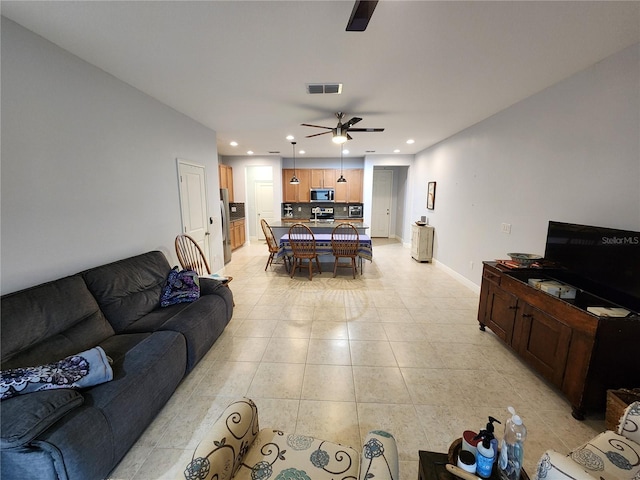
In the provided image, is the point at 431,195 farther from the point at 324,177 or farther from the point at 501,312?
the point at 501,312

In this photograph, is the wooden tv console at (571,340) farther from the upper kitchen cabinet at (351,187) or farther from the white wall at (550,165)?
the upper kitchen cabinet at (351,187)

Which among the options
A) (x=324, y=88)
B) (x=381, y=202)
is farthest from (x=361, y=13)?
(x=381, y=202)

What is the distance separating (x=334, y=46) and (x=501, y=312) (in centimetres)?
287

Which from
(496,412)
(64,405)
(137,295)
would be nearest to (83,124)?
(137,295)

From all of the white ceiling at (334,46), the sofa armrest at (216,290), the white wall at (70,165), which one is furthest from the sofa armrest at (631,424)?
the white wall at (70,165)

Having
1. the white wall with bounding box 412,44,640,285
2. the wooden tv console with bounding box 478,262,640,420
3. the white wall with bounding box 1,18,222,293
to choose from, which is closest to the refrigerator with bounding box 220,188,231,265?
the white wall with bounding box 1,18,222,293

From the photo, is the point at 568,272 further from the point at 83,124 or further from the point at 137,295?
the point at 83,124

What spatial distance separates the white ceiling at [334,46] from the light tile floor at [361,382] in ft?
8.64

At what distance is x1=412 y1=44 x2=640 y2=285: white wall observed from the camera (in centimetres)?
203

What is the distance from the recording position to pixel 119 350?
1.81 metres

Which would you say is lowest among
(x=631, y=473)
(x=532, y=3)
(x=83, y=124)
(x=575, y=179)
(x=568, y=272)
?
(x=631, y=473)

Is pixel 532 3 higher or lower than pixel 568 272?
higher

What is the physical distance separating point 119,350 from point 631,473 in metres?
2.83

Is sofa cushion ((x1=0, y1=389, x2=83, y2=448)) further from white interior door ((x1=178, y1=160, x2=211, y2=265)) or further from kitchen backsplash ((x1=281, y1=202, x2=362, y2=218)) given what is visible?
kitchen backsplash ((x1=281, y1=202, x2=362, y2=218))
